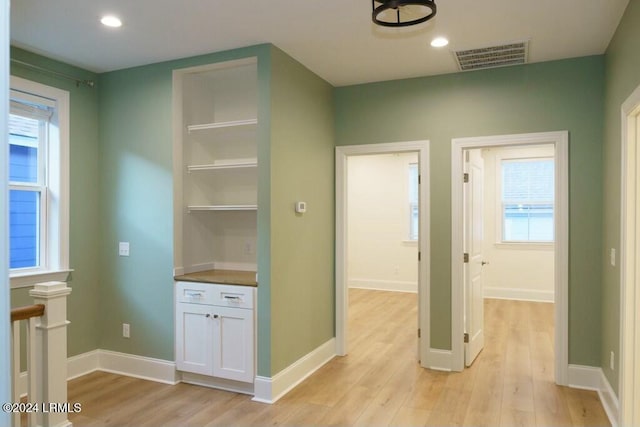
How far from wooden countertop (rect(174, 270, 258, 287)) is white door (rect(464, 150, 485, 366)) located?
1963mm

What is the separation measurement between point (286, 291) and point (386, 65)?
6.89 ft

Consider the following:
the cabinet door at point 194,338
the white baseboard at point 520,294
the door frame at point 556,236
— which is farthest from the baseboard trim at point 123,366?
the white baseboard at point 520,294

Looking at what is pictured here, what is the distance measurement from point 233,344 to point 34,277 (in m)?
1.66

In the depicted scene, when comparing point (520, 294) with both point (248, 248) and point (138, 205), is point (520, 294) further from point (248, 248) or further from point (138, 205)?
point (138, 205)

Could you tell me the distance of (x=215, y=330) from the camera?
3535 mm

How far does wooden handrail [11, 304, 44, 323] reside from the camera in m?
2.19

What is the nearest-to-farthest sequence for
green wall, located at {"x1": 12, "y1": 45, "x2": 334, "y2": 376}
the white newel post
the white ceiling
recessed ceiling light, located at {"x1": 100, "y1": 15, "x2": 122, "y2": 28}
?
1. the white newel post
2. the white ceiling
3. recessed ceiling light, located at {"x1": 100, "y1": 15, "x2": 122, "y2": 28}
4. green wall, located at {"x1": 12, "y1": 45, "x2": 334, "y2": 376}

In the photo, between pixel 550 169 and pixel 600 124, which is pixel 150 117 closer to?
pixel 600 124

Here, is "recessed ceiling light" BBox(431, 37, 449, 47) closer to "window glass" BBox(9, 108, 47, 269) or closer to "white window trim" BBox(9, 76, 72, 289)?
"white window trim" BBox(9, 76, 72, 289)

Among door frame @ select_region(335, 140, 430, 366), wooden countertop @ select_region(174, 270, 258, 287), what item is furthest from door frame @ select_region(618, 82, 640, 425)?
wooden countertop @ select_region(174, 270, 258, 287)

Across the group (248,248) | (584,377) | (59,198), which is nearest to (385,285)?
(248,248)

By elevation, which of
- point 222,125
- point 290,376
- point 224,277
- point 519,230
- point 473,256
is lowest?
point 290,376

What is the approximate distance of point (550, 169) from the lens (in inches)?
279

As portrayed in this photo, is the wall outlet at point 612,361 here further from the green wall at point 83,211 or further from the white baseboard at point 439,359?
the green wall at point 83,211
